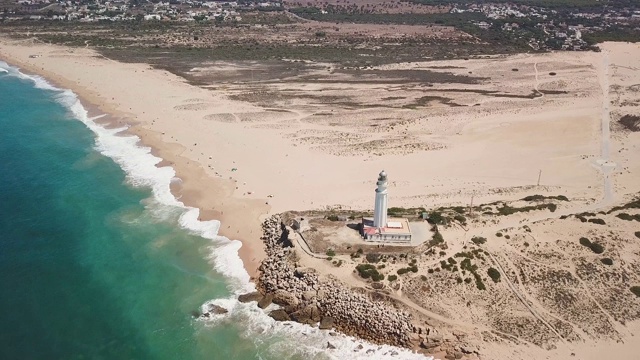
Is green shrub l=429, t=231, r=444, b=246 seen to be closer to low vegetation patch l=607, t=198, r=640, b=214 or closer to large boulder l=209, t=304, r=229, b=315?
large boulder l=209, t=304, r=229, b=315

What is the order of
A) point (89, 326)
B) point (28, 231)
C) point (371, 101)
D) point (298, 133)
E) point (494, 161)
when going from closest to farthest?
point (89, 326), point (28, 231), point (494, 161), point (298, 133), point (371, 101)

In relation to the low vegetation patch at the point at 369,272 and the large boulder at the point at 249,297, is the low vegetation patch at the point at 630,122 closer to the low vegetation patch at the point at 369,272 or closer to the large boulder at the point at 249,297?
the low vegetation patch at the point at 369,272

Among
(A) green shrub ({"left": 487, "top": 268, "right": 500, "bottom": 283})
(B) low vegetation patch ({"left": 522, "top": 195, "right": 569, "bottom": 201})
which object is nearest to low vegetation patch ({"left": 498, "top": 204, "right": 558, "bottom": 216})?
(B) low vegetation patch ({"left": 522, "top": 195, "right": 569, "bottom": 201})

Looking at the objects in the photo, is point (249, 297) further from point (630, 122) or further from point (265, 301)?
point (630, 122)

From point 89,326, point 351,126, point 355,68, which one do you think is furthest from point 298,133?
point 355,68

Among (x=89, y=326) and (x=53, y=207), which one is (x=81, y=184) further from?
(x=89, y=326)
